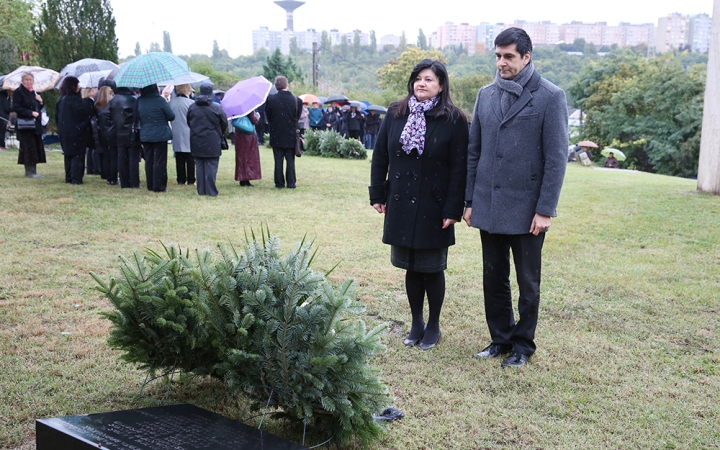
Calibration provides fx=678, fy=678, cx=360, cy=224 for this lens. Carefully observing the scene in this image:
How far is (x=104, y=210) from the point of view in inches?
381

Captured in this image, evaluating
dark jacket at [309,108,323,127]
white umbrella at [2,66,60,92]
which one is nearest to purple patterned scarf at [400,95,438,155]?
white umbrella at [2,66,60,92]

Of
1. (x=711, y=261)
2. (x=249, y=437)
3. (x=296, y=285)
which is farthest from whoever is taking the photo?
(x=711, y=261)

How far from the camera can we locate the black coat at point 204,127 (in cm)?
1124

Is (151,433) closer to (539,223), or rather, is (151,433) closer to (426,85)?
(539,223)

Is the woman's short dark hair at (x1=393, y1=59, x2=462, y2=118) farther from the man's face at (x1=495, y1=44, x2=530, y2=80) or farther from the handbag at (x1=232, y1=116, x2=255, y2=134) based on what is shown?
the handbag at (x1=232, y1=116, x2=255, y2=134)

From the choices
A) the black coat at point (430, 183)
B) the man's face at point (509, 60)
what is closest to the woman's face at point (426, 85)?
the black coat at point (430, 183)

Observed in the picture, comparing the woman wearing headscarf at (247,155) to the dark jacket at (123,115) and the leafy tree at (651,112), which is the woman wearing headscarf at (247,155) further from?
the leafy tree at (651,112)

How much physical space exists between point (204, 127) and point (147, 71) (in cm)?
126

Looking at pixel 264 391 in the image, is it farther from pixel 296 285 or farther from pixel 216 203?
pixel 216 203

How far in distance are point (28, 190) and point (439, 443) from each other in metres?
9.92

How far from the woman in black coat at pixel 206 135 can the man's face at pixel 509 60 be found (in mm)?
7608

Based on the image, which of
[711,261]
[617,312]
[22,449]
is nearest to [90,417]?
[22,449]

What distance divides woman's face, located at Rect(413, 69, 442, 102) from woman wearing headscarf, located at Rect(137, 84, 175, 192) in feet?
25.5

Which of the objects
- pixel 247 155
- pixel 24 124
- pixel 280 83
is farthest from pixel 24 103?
pixel 280 83
